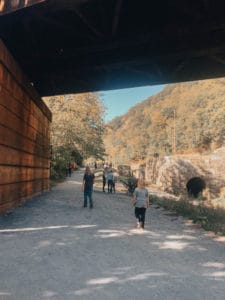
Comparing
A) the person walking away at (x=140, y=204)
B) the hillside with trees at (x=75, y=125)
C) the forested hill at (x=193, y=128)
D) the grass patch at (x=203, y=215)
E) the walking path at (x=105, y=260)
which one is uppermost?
the forested hill at (x=193, y=128)

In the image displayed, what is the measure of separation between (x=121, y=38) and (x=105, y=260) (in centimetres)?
632

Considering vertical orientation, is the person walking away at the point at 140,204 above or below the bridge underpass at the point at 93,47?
below

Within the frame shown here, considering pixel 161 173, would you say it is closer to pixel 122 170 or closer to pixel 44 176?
pixel 122 170

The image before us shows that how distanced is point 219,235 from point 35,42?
7.87m

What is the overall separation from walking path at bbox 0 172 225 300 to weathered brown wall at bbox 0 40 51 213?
1.42 m

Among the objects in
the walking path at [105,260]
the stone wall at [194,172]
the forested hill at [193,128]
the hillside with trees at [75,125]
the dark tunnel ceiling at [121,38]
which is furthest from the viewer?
the forested hill at [193,128]

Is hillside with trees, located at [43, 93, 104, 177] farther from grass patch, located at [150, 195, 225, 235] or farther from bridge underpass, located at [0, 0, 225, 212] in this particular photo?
grass patch, located at [150, 195, 225, 235]

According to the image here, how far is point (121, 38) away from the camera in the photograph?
9086mm

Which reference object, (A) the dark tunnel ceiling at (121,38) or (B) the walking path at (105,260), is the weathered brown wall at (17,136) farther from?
(B) the walking path at (105,260)

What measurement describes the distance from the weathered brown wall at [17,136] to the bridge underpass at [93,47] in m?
0.03

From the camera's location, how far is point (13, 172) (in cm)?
1001

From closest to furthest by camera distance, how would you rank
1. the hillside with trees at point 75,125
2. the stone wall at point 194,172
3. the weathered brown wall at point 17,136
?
the weathered brown wall at point 17,136, the hillside with trees at point 75,125, the stone wall at point 194,172

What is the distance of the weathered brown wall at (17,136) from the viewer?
8871 mm

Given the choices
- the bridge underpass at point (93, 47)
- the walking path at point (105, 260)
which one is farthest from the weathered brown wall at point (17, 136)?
the walking path at point (105, 260)
